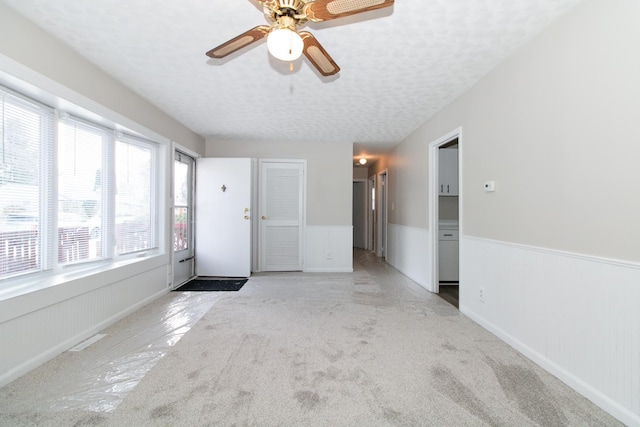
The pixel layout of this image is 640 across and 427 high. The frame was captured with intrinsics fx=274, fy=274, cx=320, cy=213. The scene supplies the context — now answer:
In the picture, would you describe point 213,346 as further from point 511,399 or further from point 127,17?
point 127,17

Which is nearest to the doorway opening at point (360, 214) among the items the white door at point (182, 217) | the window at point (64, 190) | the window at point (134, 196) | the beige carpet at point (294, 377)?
the white door at point (182, 217)

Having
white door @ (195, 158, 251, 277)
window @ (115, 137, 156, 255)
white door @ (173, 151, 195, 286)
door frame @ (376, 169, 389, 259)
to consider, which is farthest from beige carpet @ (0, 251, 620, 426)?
door frame @ (376, 169, 389, 259)

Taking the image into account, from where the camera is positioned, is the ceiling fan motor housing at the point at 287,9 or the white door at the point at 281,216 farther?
the white door at the point at 281,216

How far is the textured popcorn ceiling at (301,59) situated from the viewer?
5.57 feet

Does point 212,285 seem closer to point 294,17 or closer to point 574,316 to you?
point 294,17

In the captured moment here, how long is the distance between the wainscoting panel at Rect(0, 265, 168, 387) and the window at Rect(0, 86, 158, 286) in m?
0.33

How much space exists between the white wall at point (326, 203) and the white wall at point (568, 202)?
2435 mm

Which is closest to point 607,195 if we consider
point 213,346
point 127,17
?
point 213,346

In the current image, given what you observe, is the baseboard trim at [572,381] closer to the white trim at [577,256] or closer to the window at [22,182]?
the white trim at [577,256]

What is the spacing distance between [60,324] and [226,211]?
2.50 metres

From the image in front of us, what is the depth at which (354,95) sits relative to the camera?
289 cm

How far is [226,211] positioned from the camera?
4336 mm

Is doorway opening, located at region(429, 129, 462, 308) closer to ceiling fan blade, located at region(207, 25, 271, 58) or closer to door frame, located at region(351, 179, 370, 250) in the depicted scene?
ceiling fan blade, located at region(207, 25, 271, 58)

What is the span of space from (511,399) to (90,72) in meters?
3.79
